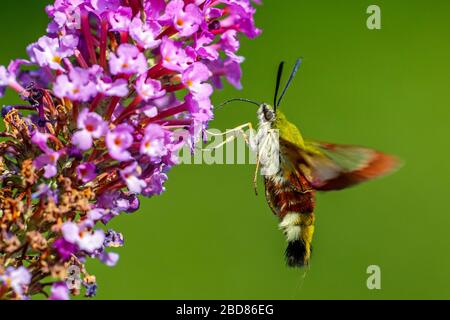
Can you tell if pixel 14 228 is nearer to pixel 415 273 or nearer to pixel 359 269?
pixel 359 269

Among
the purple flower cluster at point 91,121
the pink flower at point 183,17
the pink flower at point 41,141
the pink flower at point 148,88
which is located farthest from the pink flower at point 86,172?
the pink flower at point 183,17

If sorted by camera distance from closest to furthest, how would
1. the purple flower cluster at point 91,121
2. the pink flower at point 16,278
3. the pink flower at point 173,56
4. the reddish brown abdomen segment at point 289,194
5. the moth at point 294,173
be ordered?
the pink flower at point 16,278
the purple flower cluster at point 91,121
the pink flower at point 173,56
the moth at point 294,173
the reddish brown abdomen segment at point 289,194

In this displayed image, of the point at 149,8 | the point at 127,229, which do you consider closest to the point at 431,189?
the point at 127,229

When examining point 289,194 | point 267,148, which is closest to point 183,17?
point 267,148

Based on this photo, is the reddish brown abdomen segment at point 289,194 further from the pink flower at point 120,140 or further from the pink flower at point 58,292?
the pink flower at point 58,292

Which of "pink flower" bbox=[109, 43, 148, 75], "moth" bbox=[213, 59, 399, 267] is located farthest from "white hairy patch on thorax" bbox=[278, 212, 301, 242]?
"pink flower" bbox=[109, 43, 148, 75]

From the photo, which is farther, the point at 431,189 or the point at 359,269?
the point at 431,189

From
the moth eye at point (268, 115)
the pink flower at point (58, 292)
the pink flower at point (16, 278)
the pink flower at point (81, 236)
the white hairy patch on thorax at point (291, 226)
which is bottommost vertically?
the pink flower at point (58, 292)

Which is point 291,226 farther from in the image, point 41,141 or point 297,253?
point 41,141
